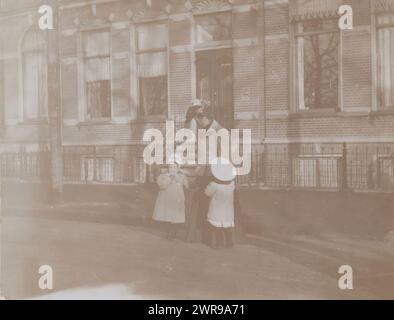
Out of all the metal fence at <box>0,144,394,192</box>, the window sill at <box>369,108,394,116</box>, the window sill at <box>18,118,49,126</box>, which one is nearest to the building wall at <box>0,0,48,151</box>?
the window sill at <box>18,118,49,126</box>

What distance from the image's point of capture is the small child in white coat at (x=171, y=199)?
253 inches

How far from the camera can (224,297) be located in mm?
5473

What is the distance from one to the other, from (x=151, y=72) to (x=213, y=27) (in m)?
1.27

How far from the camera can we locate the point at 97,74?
25.3 feet

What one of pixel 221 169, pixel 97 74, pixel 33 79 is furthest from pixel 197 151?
pixel 33 79

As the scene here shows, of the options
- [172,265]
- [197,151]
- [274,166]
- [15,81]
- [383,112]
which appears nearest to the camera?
[172,265]

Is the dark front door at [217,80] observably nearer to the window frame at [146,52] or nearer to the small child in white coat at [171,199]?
the window frame at [146,52]

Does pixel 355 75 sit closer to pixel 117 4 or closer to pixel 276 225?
pixel 276 225

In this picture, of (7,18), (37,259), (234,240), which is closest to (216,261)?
(234,240)

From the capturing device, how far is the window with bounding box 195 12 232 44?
314 inches

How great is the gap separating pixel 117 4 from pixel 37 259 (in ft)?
13.8

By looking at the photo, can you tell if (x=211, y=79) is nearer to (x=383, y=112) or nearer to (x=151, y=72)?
(x=151, y=72)

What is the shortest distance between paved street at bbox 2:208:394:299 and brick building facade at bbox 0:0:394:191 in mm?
1084

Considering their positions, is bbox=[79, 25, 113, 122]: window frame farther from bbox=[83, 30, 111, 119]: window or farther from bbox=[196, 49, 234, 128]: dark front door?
bbox=[196, 49, 234, 128]: dark front door
